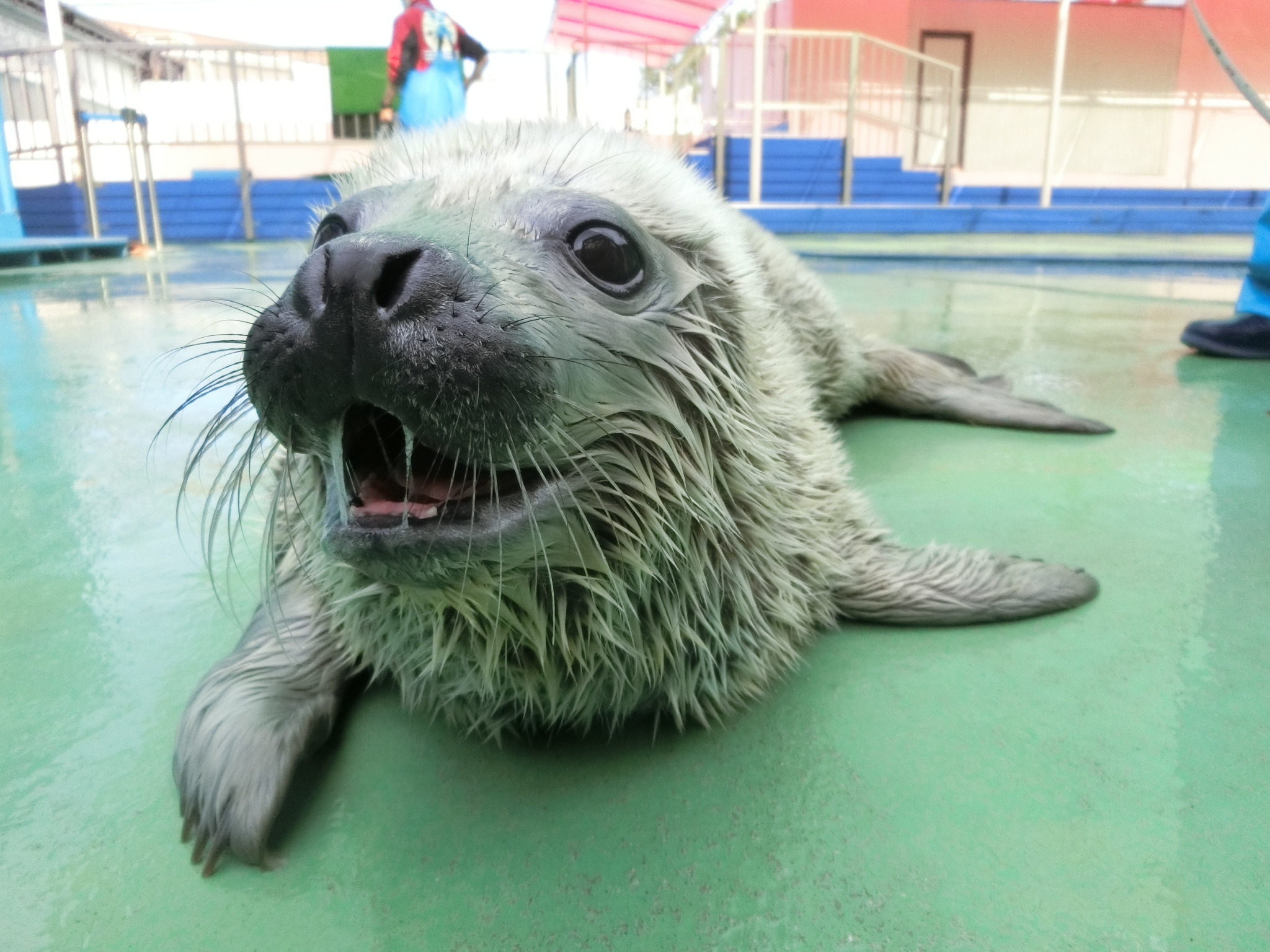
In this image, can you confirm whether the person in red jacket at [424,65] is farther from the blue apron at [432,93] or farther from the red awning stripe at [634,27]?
the red awning stripe at [634,27]

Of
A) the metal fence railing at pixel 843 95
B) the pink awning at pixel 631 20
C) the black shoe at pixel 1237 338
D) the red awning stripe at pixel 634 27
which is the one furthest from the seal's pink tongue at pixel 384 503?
the red awning stripe at pixel 634 27

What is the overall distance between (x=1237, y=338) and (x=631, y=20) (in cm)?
2234

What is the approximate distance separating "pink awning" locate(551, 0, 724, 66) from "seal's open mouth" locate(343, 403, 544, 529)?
61.3 feet

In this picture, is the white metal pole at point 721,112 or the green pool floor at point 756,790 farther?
the white metal pole at point 721,112

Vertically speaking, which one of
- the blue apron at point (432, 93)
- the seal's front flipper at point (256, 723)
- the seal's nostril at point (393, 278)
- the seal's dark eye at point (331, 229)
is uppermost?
the blue apron at point (432, 93)

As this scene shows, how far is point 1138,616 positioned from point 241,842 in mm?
1711

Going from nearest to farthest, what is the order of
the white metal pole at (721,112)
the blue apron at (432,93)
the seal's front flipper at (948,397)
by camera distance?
the seal's front flipper at (948,397), the blue apron at (432,93), the white metal pole at (721,112)

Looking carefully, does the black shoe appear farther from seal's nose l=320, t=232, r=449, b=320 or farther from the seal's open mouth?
seal's nose l=320, t=232, r=449, b=320

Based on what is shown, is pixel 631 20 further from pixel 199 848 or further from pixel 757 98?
pixel 199 848

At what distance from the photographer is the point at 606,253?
1.41m

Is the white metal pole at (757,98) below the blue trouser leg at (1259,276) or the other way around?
the other way around

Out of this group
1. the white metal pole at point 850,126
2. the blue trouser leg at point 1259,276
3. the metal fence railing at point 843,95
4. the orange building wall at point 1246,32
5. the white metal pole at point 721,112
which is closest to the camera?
the blue trouser leg at point 1259,276

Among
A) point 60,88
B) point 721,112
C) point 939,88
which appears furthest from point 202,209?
point 939,88

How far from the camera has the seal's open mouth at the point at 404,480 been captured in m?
1.19
